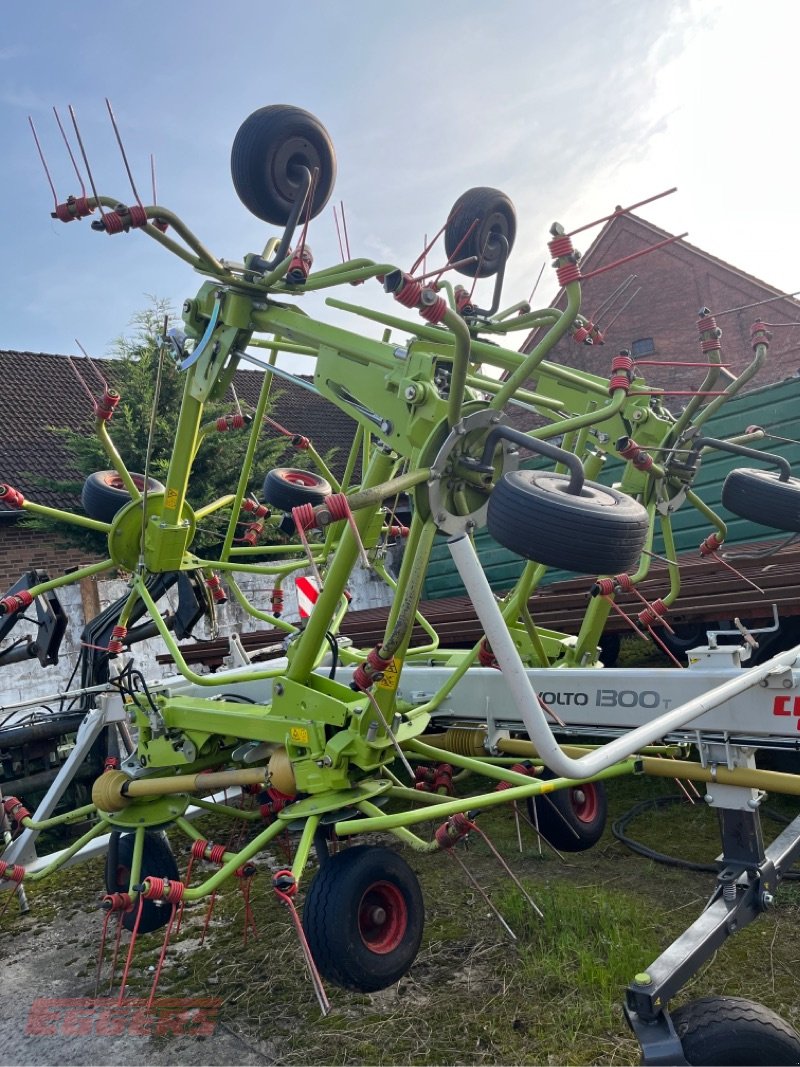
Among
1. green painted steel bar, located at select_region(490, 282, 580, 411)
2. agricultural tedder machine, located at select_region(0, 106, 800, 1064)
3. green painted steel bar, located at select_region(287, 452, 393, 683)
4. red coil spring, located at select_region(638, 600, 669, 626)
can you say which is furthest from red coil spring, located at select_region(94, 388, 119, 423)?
red coil spring, located at select_region(638, 600, 669, 626)

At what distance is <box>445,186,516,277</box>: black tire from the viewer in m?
4.35

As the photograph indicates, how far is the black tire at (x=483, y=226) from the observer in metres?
4.35

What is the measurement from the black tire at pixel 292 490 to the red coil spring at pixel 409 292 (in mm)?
2664

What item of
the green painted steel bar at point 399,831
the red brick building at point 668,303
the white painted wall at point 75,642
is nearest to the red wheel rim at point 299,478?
the green painted steel bar at point 399,831

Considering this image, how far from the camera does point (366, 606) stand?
35.3 ft

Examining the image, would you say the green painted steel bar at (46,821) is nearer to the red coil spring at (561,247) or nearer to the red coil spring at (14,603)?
the red coil spring at (14,603)

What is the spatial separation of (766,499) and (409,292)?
6.62ft

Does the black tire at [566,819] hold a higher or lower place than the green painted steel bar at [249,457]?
lower

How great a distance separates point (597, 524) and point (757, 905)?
1178 mm

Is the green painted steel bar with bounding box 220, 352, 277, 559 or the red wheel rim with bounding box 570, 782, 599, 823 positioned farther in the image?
the red wheel rim with bounding box 570, 782, 599, 823

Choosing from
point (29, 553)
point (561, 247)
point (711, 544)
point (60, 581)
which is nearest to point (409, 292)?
point (561, 247)

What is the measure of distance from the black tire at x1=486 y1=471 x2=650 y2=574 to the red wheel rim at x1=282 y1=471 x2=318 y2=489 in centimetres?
283

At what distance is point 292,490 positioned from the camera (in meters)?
4.88

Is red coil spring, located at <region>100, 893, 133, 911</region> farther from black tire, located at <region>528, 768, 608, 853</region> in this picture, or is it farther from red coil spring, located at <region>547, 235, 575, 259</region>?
red coil spring, located at <region>547, 235, 575, 259</region>
